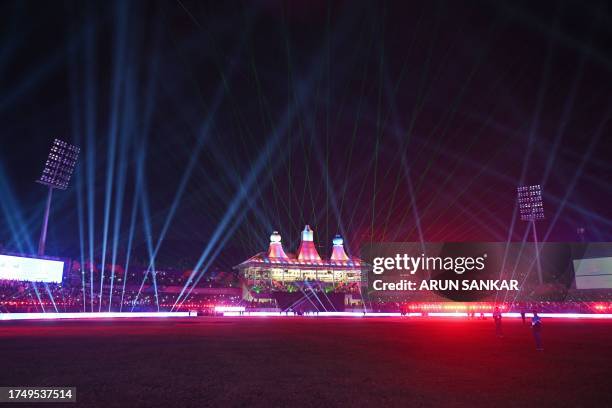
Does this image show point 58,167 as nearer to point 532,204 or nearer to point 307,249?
point 307,249

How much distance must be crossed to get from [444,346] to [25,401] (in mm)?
13418

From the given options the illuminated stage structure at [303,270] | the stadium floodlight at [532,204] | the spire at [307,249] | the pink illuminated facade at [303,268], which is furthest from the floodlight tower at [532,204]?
the spire at [307,249]

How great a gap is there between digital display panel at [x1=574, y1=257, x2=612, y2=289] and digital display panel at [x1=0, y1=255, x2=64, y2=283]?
67987mm

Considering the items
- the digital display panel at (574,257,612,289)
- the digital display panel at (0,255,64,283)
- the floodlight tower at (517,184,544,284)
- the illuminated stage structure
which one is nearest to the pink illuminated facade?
the illuminated stage structure

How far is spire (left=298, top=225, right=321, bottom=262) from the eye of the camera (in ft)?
298

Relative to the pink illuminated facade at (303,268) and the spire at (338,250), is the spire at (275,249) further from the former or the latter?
the spire at (338,250)

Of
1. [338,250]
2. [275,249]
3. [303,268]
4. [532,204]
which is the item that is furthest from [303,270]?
[532,204]

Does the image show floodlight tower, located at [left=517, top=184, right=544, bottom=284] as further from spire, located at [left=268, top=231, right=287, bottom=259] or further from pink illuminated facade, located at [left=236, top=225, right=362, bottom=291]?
spire, located at [left=268, top=231, right=287, bottom=259]

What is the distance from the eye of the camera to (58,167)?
55656mm

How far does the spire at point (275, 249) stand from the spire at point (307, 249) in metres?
3.98

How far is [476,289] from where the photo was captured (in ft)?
196

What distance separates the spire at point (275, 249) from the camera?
290 ft

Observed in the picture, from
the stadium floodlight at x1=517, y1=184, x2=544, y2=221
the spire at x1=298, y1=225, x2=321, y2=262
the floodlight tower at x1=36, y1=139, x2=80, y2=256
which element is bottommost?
the spire at x1=298, y1=225, x2=321, y2=262

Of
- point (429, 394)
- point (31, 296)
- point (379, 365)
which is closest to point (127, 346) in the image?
point (379, 365)
